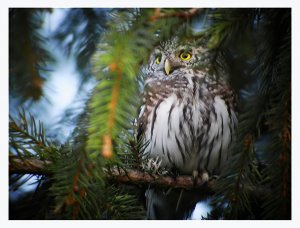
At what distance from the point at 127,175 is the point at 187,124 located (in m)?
0.47

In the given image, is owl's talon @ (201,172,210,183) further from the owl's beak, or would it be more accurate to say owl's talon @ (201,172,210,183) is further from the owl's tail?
the owl's beak

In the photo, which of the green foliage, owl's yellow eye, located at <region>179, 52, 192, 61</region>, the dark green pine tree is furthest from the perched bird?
the green foliage

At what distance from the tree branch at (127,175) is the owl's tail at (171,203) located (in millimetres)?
45

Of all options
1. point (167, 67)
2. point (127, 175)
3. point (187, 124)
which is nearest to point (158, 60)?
point (167, 67)

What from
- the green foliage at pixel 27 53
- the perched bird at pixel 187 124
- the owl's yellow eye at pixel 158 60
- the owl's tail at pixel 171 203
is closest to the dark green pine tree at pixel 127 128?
the green foliage at pixel 27 53

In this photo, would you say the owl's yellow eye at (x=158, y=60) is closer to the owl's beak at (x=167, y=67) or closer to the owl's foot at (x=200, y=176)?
the owl's beak at (x=167, y=67)

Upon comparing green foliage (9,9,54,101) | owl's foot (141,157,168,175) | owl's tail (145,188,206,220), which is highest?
green foliage (9,9,54,101)

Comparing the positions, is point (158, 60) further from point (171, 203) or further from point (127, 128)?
point (127, 128)

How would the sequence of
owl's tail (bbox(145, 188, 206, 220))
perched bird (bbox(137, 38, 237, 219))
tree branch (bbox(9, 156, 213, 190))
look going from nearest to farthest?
tree branch (bbox(9, 156, 213, 190))
owl's tail (bbox(145, 188, 206, 220))
perched bird (bbox(137, 38, 237, 219))

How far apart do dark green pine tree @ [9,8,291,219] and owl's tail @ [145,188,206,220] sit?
0.13 metres

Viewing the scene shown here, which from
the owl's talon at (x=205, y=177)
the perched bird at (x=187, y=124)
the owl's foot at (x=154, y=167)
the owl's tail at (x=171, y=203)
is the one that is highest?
the perched bird at (x=187, y=124)

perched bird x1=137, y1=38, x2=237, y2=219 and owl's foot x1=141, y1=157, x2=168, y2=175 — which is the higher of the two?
perched bird x1=137, y1=38, x2=237, y2=219

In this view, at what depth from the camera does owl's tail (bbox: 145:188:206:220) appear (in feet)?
5.22

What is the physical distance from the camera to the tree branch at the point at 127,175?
1.17 metres
